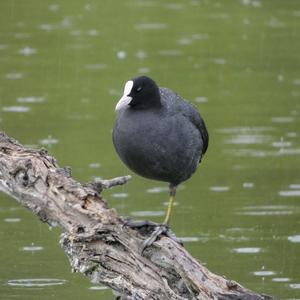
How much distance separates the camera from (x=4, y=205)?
12078 mm

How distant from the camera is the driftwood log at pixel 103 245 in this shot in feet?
24.8

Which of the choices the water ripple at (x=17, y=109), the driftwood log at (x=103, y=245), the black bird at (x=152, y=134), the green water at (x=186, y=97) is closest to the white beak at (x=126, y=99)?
the black bird at (x=152, y=134)

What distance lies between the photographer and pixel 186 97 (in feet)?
51.8

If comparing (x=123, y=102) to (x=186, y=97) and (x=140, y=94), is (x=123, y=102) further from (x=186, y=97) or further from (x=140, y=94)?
(x=186, y=97)

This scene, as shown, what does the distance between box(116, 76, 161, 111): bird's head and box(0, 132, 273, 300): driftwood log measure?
75cm

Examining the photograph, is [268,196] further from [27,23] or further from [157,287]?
[27,23]

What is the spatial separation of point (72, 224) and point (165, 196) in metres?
4.56

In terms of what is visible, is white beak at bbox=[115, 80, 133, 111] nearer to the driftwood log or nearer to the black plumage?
the black plumage

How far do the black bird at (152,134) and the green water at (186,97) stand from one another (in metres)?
1.71

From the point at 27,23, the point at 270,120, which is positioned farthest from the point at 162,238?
the point at 27,23

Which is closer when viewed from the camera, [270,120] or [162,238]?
[162,238]

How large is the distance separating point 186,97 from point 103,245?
8360 mm

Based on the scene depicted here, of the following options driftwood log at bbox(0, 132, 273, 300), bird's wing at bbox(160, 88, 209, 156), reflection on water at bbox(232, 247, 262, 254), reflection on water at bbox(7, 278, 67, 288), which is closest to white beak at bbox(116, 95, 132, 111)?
bird's wing at bbox(160, 88, 209, 156)

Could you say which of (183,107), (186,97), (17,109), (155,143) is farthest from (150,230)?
(186,97)
